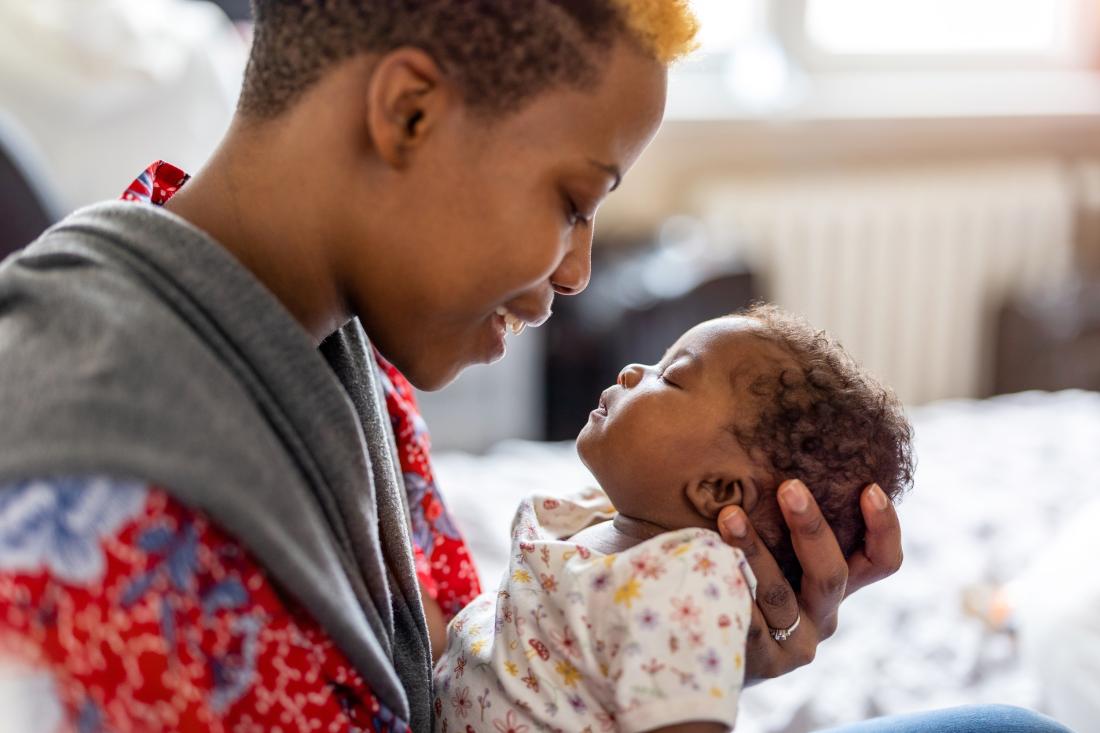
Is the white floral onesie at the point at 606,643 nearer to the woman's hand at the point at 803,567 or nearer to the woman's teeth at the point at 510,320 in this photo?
the woman's hand at the point at 803,567

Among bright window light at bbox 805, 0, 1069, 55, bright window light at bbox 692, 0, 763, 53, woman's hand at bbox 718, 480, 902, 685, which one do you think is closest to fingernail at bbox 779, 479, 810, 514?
woman's hand at bbox 718, 480, 902, 685

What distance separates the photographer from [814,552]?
1060 mm

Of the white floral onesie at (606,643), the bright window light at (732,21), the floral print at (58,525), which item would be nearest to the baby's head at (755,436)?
the white floral onesie at (606,643)

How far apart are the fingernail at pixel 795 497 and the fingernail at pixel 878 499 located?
0.08 meters

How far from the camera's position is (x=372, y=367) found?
1.11 meters

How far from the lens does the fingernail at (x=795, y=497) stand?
3.37 ft

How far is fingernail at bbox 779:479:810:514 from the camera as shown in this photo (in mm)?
1027

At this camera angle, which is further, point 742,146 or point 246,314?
point 742,146

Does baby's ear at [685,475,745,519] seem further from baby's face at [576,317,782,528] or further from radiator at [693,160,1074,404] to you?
radiator at [693,160,1074,404]

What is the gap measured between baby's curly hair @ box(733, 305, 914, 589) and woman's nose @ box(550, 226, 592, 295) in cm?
23

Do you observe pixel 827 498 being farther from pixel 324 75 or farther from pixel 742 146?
pixel 742 146

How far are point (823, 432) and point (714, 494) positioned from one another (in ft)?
0.37

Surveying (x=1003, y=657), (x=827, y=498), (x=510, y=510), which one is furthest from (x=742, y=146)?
(x=827, y=498)

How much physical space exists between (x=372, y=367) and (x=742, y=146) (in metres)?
2.51
